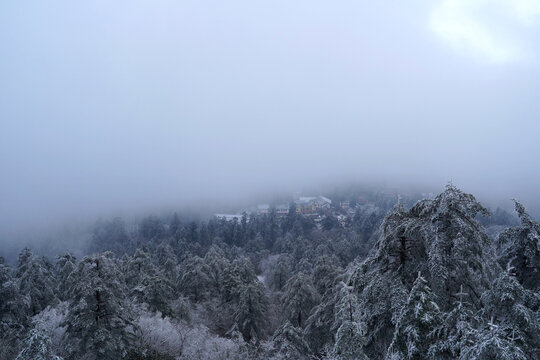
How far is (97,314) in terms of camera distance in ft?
40.7

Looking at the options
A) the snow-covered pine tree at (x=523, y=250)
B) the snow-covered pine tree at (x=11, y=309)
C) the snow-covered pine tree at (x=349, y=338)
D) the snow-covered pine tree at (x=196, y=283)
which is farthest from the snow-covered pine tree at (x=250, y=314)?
the snow-covered pine tree at (x=349, y=338)

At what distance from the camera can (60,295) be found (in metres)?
29.5

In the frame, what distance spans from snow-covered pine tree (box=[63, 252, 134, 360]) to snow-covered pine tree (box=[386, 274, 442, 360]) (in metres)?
10.4

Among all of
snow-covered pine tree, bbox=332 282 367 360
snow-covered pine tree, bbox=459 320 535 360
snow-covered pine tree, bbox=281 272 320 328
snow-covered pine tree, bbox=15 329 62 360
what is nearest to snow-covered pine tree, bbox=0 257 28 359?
snow-covered pine tree, bbox=15 329 62 360

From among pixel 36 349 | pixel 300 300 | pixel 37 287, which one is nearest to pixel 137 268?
pixel 37 287

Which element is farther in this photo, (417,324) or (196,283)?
(196,283)

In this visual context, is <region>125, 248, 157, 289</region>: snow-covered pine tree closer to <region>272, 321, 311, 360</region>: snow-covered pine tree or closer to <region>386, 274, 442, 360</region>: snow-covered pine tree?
<region>272, 321, 311, 360</region>: snow-covered pine tree

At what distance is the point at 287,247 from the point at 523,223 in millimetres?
60485

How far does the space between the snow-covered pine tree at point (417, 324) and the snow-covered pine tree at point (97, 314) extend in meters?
10.4

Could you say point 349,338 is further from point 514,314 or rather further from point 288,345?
point 288,345

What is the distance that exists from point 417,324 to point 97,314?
11.6 metres

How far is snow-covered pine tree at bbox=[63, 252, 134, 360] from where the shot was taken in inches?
470

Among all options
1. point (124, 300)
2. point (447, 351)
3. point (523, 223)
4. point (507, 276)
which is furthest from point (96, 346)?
point (523, 223)

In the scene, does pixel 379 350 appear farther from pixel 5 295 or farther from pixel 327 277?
pixel 5 295
